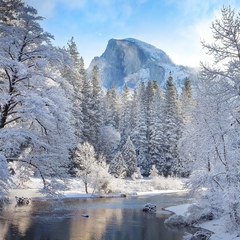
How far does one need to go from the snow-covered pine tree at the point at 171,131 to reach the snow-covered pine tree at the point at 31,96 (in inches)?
1797

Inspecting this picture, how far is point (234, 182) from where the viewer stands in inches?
612

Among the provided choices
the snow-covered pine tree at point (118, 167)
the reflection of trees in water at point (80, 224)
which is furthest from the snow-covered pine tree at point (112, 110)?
the reflection of trees in water at point (80, 224)

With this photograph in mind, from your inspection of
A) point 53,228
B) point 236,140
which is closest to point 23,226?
point 53,228

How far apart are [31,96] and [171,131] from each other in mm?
51028

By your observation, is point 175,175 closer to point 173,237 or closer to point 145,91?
point 145,91

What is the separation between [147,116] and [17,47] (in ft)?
172

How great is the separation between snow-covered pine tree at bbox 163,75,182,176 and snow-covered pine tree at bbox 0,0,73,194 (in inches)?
1797

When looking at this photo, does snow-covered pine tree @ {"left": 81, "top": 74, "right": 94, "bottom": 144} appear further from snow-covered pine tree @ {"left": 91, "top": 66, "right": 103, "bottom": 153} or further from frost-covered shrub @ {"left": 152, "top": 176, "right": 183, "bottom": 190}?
frost-covered shrub @ {"left": 152, "top": 176, "right": 183, "bottom": 190}

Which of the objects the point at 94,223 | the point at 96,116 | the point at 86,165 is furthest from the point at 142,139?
the point at 94,223

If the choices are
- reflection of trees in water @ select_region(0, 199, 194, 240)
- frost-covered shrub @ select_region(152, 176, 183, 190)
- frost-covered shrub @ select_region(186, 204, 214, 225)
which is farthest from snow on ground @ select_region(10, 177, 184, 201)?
frost-covered shrub @ select_region(186, 204, 214, 225)

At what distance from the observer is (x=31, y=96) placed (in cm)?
934

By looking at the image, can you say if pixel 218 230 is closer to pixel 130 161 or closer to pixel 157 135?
pixel 130 161

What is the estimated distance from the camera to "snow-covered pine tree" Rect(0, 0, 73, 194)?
31.3 ft

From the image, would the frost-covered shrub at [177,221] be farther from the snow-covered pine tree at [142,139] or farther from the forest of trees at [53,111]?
the snow-covered pine tree at [142,139]
